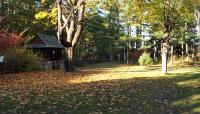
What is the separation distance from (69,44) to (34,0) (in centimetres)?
2716

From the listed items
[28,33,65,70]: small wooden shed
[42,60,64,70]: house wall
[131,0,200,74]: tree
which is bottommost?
[42,60,64,70]: house wall

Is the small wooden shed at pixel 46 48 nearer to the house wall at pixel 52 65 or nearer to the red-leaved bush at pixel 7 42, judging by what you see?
the house wall at pixel 52 65

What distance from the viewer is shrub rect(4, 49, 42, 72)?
105 feet

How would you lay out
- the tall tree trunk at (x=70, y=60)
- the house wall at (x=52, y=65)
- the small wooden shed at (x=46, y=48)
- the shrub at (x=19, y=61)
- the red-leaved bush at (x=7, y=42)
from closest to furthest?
the shrub at (x=19, y=61) → the red-leaved bush at (x=7, y=42) → the tall tree trunk at (x=70, y=60) → the house wall at (x=52, y=65) → the small wooden shed at (x=46, y=48)

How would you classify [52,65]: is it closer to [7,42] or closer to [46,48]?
[46,48]

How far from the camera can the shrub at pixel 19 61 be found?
32.0 metres

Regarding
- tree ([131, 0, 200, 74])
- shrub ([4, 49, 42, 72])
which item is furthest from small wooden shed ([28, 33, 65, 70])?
tree ([131, 0, 200, 74])

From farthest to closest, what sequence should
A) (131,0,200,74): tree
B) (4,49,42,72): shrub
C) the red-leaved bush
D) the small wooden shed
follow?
the small wooden shed, the red-leaved bush, (131,0,200,74): tree, (4,49,42,72): shrub

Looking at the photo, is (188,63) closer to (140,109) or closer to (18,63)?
(18,63)

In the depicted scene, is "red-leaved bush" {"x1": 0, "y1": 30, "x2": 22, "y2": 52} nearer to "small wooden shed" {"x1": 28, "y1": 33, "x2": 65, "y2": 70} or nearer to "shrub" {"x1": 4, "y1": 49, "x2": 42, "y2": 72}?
"shrub" {"x1": 4, "y1": 49, "x2": 42, "y2": 72}

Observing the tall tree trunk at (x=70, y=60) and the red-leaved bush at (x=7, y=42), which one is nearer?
the red-leaved bush at (x=7, y=42)

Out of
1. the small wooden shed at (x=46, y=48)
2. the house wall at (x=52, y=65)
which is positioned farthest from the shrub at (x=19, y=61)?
the small wooden shed at (x=46, y=48)

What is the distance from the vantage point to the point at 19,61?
32531mm

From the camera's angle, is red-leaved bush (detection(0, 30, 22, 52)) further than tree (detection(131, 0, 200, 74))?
Yes
